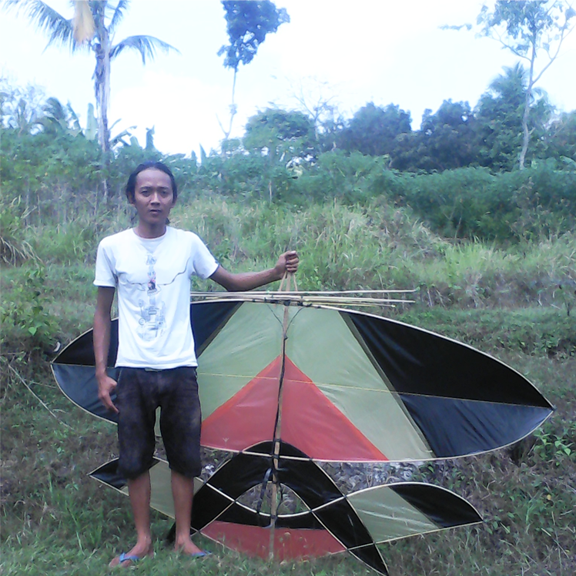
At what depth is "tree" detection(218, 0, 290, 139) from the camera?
303 inches

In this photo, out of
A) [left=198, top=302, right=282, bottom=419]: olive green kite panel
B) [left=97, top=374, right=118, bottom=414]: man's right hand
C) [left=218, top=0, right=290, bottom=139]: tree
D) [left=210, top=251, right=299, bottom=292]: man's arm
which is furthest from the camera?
[left=218, top=0, right=290, bottom=139]: tree

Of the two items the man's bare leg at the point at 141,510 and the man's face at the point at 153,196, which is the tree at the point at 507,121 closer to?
the man's face at the point at 153,196

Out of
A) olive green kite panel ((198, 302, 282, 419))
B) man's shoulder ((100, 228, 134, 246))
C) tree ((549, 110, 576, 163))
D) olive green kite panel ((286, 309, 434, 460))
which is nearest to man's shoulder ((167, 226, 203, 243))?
man's shoulder ((100, 228, 134, 246))

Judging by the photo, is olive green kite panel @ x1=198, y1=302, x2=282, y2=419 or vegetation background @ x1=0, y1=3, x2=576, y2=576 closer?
olive green kite panel @ x1=198, y1=302, x2=282, y2=419

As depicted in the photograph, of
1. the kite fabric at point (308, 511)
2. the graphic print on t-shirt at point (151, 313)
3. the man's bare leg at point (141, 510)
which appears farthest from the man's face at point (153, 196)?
the kite fabric at point (308, 511)

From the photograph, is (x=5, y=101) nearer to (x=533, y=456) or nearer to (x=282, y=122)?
(x=282, y=122)

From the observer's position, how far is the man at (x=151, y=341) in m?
2.84

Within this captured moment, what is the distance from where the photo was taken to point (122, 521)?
12.1ft

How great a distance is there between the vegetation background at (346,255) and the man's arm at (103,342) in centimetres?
83

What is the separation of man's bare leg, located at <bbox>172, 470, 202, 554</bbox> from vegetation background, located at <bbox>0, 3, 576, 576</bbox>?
4.1 inches

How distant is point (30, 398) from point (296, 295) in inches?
107

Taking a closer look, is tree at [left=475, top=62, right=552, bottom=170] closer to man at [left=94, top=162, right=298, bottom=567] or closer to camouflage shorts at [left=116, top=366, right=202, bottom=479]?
man at [left=94, top=162, right=298, bottom=567]

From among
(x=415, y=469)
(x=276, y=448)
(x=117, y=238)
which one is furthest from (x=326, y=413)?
(x=117, y=238)

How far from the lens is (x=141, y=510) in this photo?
118 inches
